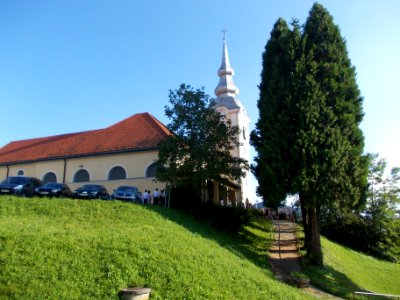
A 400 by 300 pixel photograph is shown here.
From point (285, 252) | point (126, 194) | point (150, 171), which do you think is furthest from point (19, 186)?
point (285, 252)

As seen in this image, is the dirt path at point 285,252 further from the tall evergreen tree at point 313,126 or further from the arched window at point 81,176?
the arched window at point 81,176

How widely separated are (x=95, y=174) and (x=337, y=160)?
20768 millimetres

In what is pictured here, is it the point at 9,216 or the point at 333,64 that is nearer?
the point at 9,216

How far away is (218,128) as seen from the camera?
26125 mm

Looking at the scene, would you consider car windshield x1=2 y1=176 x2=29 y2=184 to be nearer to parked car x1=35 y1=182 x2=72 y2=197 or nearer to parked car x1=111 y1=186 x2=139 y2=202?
parked car x1=35 y1=182 x2=72 y2=197

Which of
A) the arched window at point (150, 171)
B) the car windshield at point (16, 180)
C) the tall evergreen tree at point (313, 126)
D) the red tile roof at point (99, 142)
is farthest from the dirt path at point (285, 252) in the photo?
the car windshield at point (16, 180)

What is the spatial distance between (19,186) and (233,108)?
23147 millimetres

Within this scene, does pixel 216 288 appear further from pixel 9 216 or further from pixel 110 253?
pixel 9 216

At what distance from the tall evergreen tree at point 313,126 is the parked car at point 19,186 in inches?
617

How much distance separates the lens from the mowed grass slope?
10812 millimetres

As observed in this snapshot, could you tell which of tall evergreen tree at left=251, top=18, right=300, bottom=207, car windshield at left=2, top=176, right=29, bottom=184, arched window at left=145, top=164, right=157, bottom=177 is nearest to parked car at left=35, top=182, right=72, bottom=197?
car windshield at left=2, top=176, right=29, bottom=184

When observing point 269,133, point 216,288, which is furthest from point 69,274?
point 269,133

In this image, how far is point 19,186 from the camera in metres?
26.0

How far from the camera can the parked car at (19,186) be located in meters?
25.5
